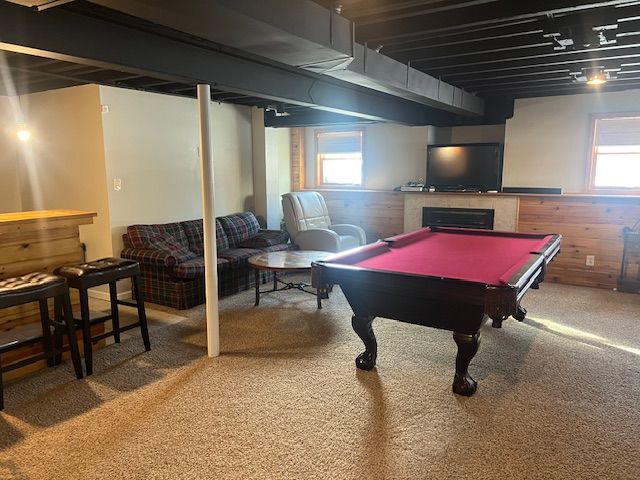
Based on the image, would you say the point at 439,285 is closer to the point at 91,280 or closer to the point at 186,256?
the point at 91,280

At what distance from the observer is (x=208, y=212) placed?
11.1 ft

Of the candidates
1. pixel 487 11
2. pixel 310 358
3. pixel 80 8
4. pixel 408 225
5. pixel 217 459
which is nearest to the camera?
pixel 217 459

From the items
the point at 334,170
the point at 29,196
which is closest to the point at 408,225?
the point at 334,170

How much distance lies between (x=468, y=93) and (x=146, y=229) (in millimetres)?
4174

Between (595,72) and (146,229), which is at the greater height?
(595,72)

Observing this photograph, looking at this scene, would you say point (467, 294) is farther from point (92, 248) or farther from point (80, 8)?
point (92, 248)

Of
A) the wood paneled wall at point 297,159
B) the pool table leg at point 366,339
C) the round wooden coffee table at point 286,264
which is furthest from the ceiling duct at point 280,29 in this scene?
the wood paneled wall at point 297,159

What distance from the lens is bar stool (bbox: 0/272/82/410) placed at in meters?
2.73

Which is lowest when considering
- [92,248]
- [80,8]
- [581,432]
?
[581,432]

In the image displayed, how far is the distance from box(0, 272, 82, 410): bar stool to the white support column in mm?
919

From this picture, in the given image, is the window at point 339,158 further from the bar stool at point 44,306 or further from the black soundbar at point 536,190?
the bar stool at point 44,306

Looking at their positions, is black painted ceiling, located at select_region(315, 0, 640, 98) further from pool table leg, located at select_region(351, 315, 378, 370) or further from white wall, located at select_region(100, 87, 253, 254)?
white wall, located at select_region(100, 87, 253, 254)

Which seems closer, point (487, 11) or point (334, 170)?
point (487, 11)

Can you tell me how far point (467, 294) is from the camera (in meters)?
2.58
